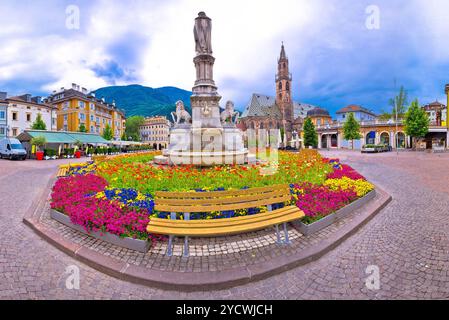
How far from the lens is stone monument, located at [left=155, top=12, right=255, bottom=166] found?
1309 cm

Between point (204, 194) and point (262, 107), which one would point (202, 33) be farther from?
point (262, 107)

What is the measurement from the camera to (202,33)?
14.6m

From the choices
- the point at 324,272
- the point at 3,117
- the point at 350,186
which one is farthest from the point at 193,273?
the point at 3,117

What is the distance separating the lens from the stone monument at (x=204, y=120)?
43.0ft

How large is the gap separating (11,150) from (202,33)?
91.5 ft

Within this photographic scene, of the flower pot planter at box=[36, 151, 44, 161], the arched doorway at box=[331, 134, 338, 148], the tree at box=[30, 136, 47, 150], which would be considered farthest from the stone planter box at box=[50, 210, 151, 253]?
the arched doorway at box=[331, 134, 338, 148]

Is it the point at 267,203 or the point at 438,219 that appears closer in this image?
the point at 267,203

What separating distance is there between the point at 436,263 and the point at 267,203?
2913mm

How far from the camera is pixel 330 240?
14.4ft

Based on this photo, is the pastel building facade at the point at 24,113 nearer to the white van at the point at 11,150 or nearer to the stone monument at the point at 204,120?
the white van at the point at 11,150

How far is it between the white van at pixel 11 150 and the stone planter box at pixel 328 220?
33706 mm

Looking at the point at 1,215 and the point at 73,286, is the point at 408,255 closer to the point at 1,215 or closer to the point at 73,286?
the point at 73,286
